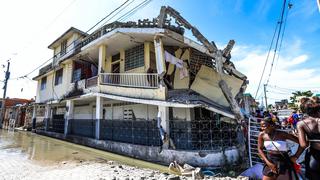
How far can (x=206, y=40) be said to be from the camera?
32.0ft

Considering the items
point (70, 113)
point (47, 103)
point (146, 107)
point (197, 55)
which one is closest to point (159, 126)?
point (146, 107)

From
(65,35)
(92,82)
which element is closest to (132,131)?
(92,82)

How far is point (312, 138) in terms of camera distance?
306cm

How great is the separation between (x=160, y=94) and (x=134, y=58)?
14.1 feet

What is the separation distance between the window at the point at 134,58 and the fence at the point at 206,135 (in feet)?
17.0

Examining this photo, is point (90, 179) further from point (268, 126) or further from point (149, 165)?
point (268, 126)

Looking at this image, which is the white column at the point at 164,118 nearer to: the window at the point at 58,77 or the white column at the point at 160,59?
the white column at the point at 160,59

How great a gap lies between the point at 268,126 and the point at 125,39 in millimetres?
9752

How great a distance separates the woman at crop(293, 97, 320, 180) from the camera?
299cm

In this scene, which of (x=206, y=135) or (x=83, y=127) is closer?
(x=206, y=135)

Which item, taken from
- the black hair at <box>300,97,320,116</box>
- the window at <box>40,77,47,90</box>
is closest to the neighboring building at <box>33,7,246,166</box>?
the black hair at <box>300,97,320,116</box>

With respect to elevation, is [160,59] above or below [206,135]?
above

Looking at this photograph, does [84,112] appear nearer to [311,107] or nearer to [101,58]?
[101,58]

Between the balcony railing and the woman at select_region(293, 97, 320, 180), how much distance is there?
7.32 m
